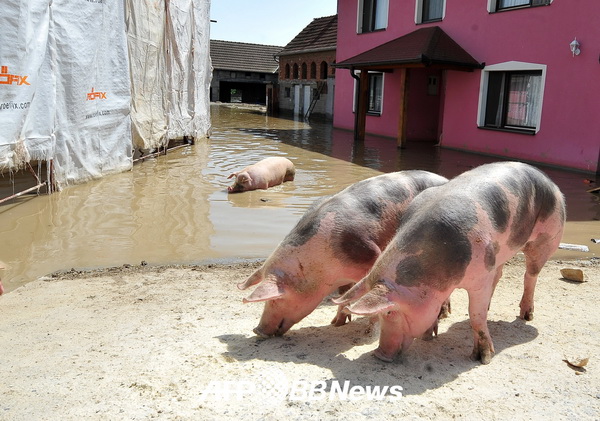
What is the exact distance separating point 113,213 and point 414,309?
17.4ft

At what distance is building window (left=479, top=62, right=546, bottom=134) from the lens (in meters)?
12.7

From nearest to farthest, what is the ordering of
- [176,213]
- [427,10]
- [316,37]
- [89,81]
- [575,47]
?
[176,213], [89,81], [575,47], [427,10], [316,37]

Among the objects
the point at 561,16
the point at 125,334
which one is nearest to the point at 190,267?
the point at 125,334

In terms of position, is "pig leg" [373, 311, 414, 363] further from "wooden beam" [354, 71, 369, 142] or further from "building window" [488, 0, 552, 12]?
"wooden beam" [354, 71, 369, 142]

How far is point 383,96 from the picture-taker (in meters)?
18.9

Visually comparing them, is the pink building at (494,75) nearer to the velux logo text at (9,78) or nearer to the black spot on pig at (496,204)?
the black spot on pig at (496,204)

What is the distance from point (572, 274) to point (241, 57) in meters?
37.1

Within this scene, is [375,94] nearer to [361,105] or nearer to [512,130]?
[361,105]

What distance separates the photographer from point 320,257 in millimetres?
3529

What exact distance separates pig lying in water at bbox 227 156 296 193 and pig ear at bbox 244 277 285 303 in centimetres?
546

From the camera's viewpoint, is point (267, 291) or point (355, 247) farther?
point (355, 247)

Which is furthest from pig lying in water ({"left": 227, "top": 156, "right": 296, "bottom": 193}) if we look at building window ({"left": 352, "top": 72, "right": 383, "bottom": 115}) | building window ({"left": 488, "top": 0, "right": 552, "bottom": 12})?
building window ({"left": 352, "top": 72, "right": 383, "bottom": 115})

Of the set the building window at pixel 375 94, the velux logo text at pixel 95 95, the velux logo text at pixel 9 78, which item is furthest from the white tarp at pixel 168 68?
the building window at pixel 375 94

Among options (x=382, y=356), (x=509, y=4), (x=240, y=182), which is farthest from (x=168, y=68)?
(x=382, y=356)
